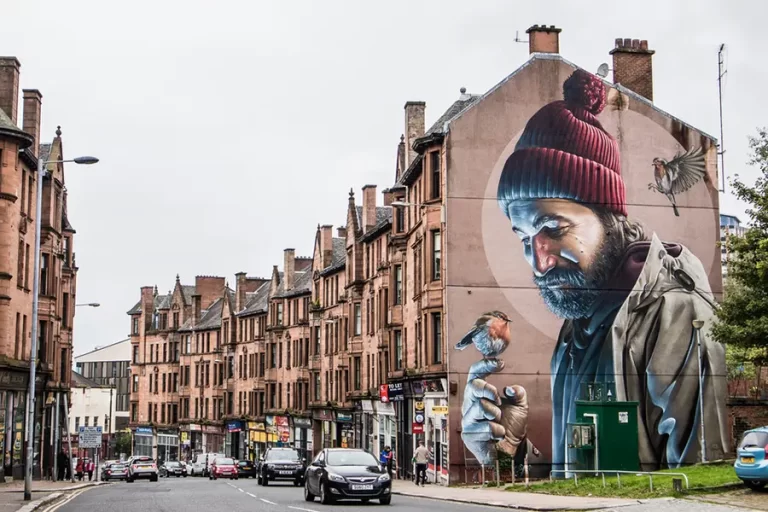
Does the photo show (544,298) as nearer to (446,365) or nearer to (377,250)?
(446,365)

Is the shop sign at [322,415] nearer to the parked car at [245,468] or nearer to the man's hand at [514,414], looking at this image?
the parked car at [245,468]

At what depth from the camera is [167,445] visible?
110m

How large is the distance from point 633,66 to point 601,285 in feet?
33.3

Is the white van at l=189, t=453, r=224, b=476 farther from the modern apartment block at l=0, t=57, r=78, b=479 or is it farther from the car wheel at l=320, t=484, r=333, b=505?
the car wheel at l=320, t=484, r=333, b=505

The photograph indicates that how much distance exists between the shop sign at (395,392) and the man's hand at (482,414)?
32.8 feet

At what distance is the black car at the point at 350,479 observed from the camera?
25.6 metres

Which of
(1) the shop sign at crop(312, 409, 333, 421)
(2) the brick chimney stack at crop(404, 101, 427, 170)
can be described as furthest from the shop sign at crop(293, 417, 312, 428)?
(2) the brick chimney stack at crop(404, 101, 427, 170)

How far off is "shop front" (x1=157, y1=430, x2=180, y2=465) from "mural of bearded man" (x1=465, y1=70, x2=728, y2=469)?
74355mm

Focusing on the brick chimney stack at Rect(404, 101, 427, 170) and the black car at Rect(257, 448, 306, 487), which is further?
the brick chimney stack at Rect(404, 101, 427, 170)

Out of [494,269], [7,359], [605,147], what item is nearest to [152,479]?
[7,359]

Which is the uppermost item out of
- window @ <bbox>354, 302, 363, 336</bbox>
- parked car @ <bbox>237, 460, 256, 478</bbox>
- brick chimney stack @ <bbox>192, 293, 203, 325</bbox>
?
brick chimney stack @ <bbox>192, 293, 203, 325</bbox>

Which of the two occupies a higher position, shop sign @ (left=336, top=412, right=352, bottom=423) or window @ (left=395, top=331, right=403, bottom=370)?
window @ (left=395, top=331, right=403, bottom=370)

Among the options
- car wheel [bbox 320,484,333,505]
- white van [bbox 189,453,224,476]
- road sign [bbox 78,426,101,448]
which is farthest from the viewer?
white van [bbox 189,453,224,476]

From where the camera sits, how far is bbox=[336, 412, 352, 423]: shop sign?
66.8 m
